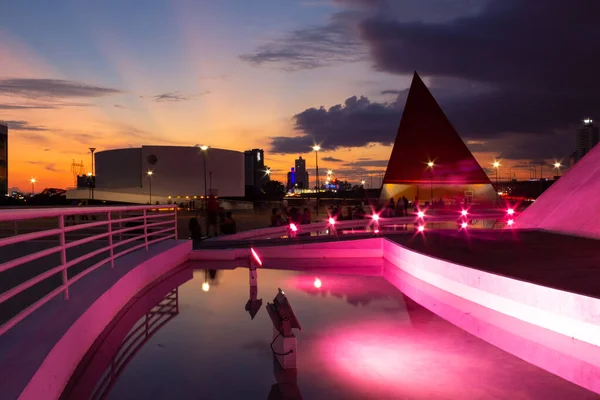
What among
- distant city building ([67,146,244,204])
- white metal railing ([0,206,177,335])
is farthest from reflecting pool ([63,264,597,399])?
distant city building ([67,146,244,204])

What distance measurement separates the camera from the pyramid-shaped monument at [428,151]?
6494 cm

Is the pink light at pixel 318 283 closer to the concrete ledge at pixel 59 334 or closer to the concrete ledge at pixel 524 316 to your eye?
the concrete ledge at pixel 524 316

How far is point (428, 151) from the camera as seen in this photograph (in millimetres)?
65125

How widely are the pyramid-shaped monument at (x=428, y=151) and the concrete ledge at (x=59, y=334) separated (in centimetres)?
5877

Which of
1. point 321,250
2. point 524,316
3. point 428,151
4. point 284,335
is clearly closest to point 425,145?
point 428,151

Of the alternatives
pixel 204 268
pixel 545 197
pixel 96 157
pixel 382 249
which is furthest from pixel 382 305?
pixel 96 157

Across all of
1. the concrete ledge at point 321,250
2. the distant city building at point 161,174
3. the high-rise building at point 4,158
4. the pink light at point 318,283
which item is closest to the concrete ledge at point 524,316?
the pink light at point 318,283

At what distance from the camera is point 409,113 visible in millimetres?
65125

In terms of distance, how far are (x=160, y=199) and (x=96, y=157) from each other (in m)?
21.2

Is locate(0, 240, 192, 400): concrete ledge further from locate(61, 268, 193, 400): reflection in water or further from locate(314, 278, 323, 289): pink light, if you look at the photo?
locate(314, 278, 323, 289): pink light

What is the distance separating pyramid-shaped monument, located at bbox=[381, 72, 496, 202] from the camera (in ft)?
213

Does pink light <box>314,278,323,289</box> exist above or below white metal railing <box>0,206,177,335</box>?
below

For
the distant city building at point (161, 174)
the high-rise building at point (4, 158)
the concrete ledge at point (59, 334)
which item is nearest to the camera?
the concrete ledge at point (59, 334)

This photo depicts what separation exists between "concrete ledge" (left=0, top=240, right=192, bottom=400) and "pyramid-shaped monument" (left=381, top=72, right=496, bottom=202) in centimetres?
5877
